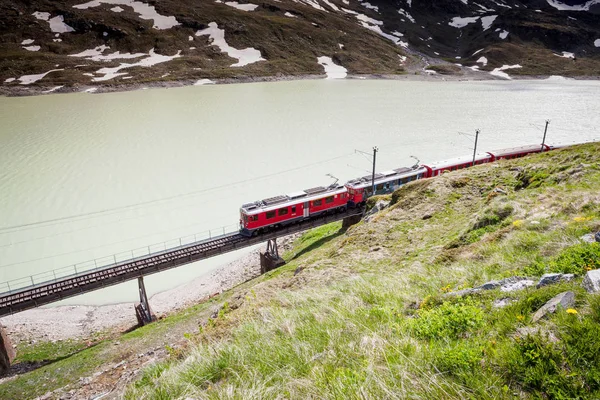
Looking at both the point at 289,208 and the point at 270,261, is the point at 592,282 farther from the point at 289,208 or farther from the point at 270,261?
the point at 289,208

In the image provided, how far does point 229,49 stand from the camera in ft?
453

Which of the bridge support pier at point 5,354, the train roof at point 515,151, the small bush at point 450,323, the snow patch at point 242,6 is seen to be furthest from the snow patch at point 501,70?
the bridge support pier at point 5,354

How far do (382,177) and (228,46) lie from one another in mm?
128464

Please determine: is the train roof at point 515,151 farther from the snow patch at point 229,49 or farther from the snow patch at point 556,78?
the snow patch at point 556,78

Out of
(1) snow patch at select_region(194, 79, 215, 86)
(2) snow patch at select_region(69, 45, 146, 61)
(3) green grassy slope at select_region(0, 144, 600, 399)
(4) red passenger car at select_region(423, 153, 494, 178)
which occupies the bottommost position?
(1) snow patch at select_region(194, 79, 215, 86)

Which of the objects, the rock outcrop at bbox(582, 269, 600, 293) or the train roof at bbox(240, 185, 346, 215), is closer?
the rock outcrop at bbox(582, 269, 600, 293)

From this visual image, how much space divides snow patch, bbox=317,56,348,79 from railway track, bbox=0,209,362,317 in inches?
4377

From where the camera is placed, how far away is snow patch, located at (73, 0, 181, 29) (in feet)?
475

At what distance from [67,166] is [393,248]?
4419 cm

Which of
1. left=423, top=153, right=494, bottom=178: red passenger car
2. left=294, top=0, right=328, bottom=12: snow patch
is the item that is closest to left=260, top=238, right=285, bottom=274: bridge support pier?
left=423, top=153, right=494, bottom=178: red passenger car

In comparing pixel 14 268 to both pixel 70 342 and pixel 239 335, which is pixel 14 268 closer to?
pixel 70 342

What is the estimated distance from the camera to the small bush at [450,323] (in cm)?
460

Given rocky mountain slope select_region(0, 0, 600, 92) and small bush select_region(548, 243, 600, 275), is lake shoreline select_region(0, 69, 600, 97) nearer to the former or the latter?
rocky mountain slope select_region(0, 0, 600, 92)

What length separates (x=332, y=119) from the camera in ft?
216
